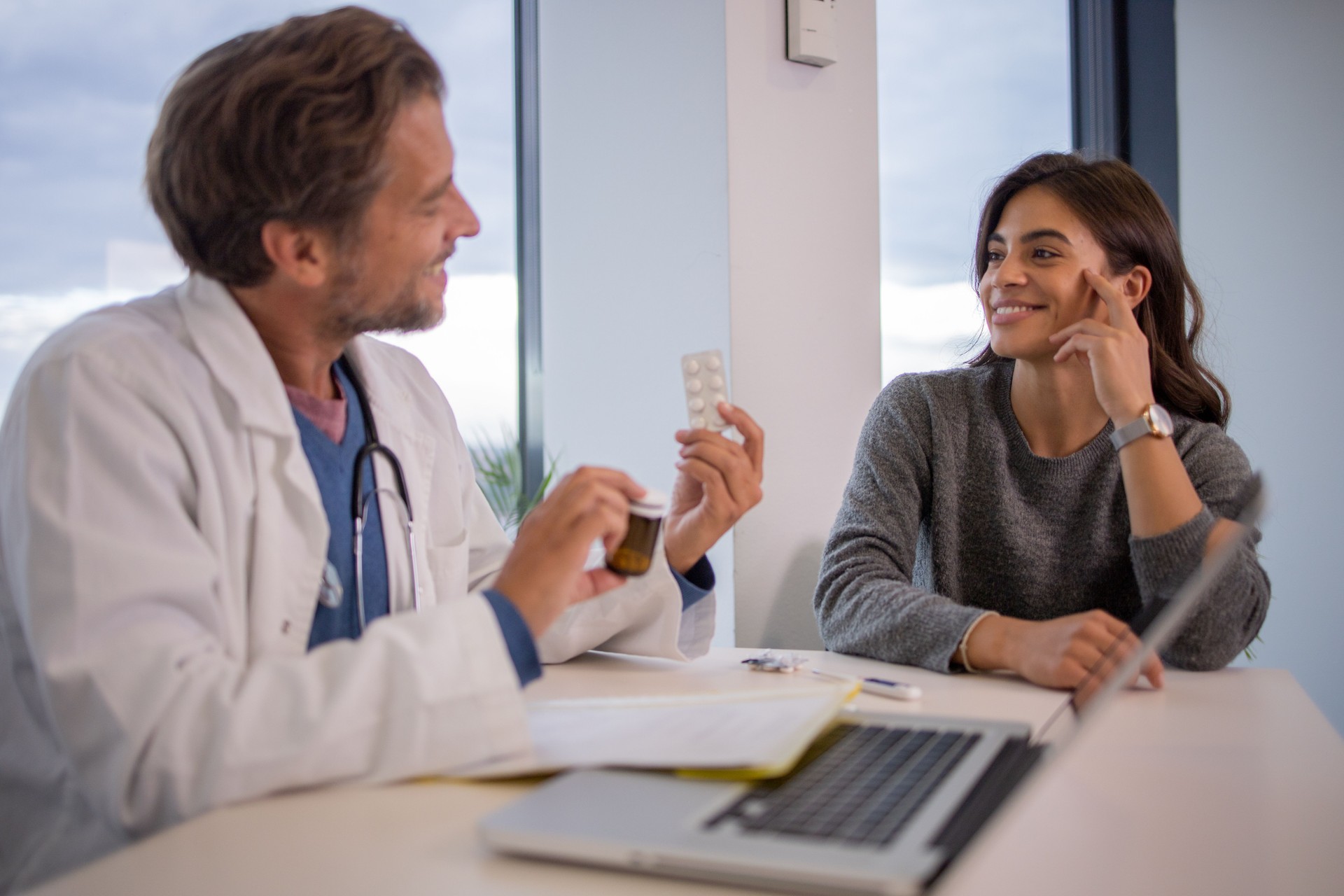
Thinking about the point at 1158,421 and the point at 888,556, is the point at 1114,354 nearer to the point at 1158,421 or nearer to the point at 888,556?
the point at 1158,421

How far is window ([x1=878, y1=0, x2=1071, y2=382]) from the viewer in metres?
3.04

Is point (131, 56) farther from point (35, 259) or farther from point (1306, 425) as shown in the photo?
point (1306, 425)

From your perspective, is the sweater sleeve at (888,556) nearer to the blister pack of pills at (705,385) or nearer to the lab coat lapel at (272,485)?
the blister pack of pills at (705,385)

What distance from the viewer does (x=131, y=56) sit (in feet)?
7.54

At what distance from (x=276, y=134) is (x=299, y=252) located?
132 mm

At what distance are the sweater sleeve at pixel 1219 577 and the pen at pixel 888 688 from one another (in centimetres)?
32

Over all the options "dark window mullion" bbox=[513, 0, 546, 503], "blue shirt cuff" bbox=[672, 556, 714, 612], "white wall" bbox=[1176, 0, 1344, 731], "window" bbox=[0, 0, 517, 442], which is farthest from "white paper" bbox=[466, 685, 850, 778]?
"white wall" bbox=[1176, 0, 1344, 731]

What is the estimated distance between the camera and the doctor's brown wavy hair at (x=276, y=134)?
110 cm

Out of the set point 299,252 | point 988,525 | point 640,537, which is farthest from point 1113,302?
point 299,252

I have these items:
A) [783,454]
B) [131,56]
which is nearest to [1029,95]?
[783,454]

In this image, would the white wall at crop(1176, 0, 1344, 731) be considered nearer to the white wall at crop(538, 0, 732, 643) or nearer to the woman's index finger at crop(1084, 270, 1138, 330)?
the woman's index finger at crop(1084, 270, 1138, 330)

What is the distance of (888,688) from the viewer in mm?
1200

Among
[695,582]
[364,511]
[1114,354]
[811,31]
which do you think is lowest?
[695,582]

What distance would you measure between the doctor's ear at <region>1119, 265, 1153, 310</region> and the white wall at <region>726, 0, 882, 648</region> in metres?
0.61
